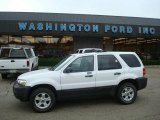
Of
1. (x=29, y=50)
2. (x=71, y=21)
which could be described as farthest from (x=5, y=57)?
(x=71, y=21)

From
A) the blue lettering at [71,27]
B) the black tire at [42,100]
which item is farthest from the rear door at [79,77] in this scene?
the blue lettering at [71,27]

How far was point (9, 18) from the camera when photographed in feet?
84.7

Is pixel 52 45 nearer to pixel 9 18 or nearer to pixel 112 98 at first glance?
pixel 9 18

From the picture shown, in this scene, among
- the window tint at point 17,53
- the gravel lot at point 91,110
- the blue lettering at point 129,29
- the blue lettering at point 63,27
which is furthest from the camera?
the blue lettering at point 129,29

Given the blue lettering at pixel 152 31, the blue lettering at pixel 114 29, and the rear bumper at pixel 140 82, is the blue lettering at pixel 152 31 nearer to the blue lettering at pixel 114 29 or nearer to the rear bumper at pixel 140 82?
the blue lettering at pixel 114 29

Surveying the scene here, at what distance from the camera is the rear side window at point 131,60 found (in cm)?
909

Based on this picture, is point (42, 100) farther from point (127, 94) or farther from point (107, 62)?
point (127, 94)

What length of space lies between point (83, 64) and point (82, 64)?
32mm

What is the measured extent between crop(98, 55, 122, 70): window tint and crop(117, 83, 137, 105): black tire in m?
0.66

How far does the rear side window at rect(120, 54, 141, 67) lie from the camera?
909 cm

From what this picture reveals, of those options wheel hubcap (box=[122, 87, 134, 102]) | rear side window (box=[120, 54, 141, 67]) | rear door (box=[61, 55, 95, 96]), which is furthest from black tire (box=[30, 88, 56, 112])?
rear side window (box=[120, 54, 141, 67])

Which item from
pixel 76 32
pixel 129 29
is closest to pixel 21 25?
pixel 76 32

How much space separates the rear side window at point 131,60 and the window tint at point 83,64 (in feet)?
3.84

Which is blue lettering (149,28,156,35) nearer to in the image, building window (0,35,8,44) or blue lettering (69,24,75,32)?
blue lettering (69,24,75,32)
